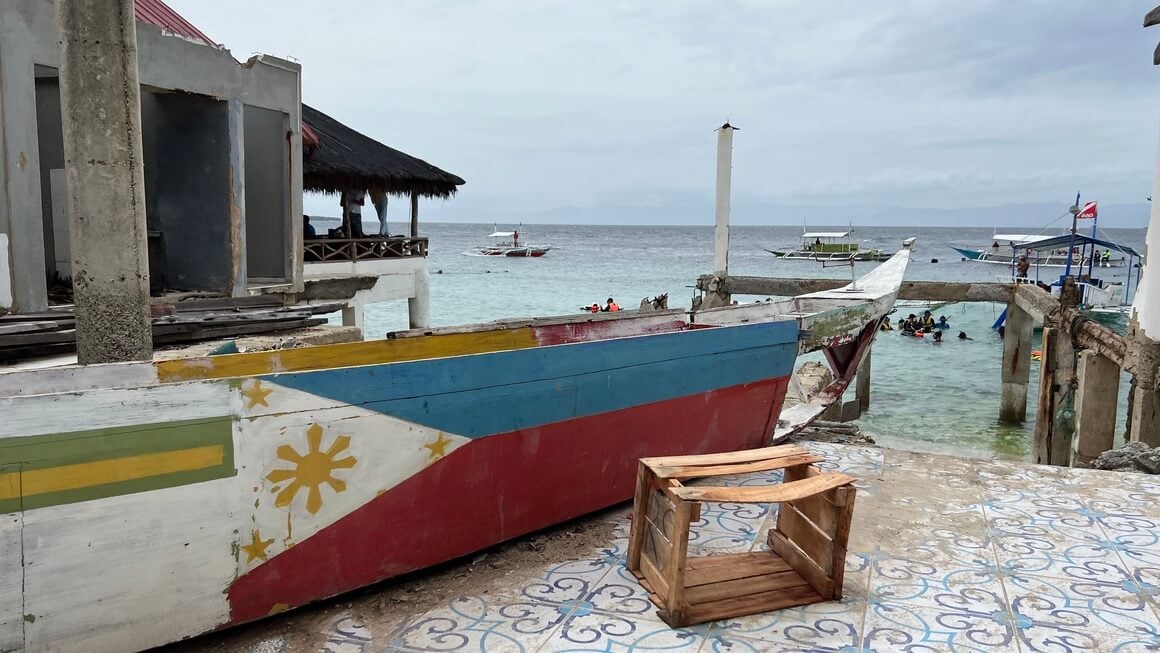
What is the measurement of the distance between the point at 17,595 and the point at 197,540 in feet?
1.76

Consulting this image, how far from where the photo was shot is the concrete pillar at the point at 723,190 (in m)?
14.2

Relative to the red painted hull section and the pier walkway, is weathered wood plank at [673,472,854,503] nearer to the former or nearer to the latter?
the pier walkway

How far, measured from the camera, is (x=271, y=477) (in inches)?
117

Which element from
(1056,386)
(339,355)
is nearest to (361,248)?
(339,355)

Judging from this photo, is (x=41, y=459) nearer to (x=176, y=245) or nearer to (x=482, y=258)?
(x=176, y=245)

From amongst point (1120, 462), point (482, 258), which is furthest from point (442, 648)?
point (482, 258)

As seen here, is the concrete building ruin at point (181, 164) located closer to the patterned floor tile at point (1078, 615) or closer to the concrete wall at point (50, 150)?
the concrete wall at point (50, 150)

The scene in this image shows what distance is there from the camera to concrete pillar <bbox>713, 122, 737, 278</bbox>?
14211 millimetres

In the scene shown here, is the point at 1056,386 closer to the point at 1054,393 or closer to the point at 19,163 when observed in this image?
the point at 1054,393

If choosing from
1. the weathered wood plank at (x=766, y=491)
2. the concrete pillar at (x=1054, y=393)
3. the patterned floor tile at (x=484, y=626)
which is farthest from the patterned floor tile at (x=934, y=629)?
the concrete pillar at (x=1054, y=393)

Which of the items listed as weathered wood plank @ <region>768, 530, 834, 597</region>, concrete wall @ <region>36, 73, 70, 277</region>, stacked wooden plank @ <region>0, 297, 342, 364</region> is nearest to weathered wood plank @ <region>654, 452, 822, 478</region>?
weathered wood plank @ <region>768, 530, 834, 597</region>

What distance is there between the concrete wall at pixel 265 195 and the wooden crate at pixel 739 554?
6.52m

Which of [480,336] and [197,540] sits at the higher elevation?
[480,336]

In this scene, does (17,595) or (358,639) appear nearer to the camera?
(17,595)
